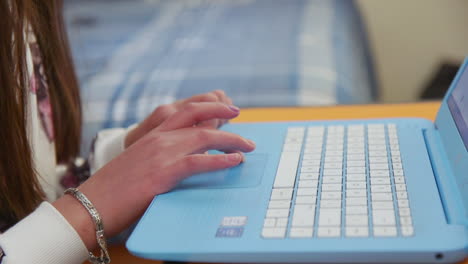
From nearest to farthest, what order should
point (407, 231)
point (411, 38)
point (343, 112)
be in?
1. point (407, 231)
2. point (343, 112)
3. point (411, 38)

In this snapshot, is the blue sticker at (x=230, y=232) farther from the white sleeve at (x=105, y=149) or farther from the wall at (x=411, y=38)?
the wall at (x=411, y=38)

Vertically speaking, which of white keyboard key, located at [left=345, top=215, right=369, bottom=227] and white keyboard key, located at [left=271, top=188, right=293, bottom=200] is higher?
white keyboard key, located at [left=345, top=215, right=369, bottom=227]

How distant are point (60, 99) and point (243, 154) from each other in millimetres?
330

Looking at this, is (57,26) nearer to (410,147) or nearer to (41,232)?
(41,232)

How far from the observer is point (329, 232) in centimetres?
45

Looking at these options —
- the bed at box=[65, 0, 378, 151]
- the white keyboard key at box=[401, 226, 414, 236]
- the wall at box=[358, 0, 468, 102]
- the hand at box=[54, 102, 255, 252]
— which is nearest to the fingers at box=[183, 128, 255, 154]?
the hand at box=[54, 102, 255, 252]

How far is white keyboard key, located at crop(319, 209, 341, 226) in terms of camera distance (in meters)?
0.46

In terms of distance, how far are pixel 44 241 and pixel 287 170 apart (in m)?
0.24

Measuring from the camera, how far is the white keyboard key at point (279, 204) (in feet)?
1.63

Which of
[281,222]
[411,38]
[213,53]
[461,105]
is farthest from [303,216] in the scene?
[411,38]

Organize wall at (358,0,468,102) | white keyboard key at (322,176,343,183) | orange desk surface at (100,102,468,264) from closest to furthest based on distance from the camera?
1. white keyboard key at (322,176,343,183)
2. orange desk surface at (100,102,468,264)
3. wall at (358,0,468,102)

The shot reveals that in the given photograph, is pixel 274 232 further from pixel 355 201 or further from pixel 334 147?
pixel 334 147

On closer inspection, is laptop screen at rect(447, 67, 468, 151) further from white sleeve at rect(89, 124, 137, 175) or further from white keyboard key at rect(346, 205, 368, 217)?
white sleeve at rect(89, 124, 137, 175)

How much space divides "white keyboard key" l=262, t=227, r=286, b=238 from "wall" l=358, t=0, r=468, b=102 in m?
1.84
